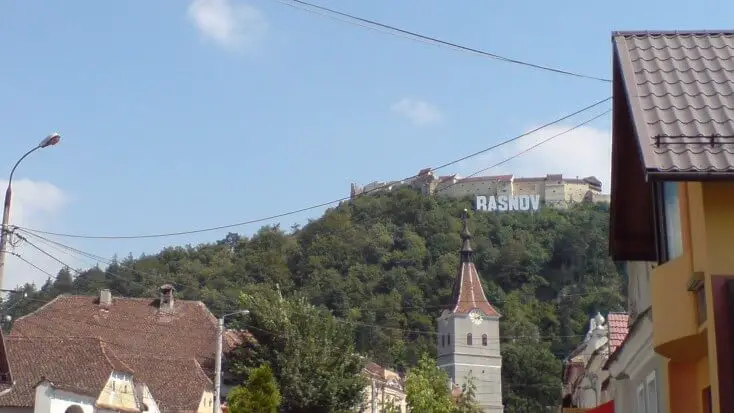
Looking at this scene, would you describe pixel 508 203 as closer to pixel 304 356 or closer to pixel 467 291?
pixel 467 291

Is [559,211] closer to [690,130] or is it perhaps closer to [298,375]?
[298,375]

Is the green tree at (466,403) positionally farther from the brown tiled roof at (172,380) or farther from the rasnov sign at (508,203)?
the rasnov sign at (508,203)

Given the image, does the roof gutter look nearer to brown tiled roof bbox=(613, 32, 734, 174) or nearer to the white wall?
brown tiled roof bbox=(613, 32, 734, 174)

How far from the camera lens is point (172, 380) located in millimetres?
49562

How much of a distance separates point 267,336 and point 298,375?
2.87 meters

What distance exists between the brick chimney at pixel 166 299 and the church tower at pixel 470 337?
5096cm

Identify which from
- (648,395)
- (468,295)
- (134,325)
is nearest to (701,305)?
(648,395)

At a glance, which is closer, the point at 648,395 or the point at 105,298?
the point at 648,395

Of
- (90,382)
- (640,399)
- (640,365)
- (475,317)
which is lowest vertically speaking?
(640,399)

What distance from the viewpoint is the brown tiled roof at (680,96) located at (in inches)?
294

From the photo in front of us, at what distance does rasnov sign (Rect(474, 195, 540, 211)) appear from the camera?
186875 millimetres

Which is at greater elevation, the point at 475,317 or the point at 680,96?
the point at 475,317

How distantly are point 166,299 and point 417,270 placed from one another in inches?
3279

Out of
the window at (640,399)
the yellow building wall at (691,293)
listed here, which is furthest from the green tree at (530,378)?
the yellow building wall at (691,293)
